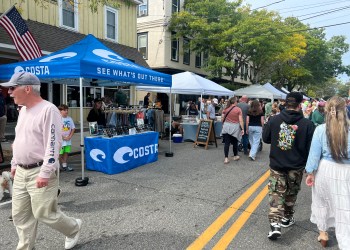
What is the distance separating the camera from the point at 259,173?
23.2ft

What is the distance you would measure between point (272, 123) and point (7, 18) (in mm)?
7088

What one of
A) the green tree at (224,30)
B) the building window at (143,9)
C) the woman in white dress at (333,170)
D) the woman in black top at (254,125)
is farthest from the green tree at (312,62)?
the woman in white dress at (333,170)

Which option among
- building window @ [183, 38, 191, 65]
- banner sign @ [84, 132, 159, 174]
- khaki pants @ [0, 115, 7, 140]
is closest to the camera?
banner sign @ [84, 132, 159, 174]

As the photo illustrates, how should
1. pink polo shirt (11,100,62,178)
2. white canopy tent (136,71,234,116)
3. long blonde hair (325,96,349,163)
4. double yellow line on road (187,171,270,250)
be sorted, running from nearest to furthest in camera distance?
pink polo shirt (11,100,62,178), long blonde hair (325,96,349,163), double yellow line on road (187,171,270,250), white canopy tent (136,71,234,116)

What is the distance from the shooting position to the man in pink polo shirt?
282cm

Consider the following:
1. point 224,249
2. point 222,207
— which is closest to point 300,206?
point 222,207

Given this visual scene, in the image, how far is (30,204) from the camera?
2979 mm

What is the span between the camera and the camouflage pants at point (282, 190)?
12.1ft

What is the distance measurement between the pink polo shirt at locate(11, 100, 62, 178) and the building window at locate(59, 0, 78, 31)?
11.9 m

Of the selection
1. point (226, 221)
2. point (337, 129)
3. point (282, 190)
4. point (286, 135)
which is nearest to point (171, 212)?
point (226, 221)

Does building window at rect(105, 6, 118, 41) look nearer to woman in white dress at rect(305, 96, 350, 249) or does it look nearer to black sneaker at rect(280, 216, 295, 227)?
black sneaker at rect(280, 216, 295, 227)

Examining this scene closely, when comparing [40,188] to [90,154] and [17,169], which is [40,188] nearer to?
[17,169]

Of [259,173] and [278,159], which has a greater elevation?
A: [278,159]

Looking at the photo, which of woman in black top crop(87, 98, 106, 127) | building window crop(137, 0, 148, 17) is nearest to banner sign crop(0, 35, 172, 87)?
woman in black top crop(87, 98, 106, 127)
